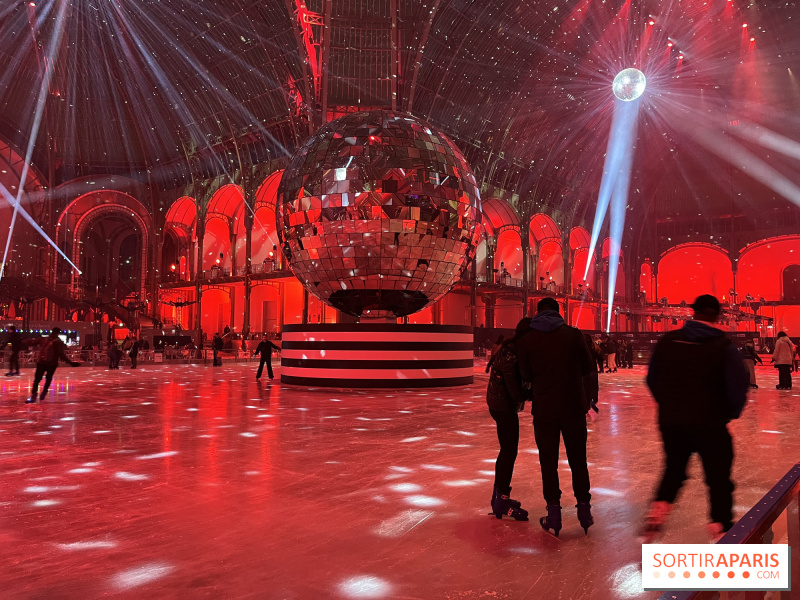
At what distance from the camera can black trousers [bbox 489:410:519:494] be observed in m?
3.52

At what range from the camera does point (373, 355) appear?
40.0 feet

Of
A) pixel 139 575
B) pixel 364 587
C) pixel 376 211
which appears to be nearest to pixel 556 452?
pixel 364 587

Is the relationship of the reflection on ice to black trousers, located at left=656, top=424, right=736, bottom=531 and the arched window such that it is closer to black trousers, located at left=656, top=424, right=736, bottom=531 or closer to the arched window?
black trousers, located at left=656, top=424, right=736, bottom=531

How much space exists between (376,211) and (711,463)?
8.29 meters

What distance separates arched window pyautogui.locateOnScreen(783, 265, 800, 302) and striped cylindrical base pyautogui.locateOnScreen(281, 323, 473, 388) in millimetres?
38095

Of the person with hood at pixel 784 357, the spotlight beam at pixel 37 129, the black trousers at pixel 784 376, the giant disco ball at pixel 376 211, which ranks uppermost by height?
the spotlight beam at pixel 37 129

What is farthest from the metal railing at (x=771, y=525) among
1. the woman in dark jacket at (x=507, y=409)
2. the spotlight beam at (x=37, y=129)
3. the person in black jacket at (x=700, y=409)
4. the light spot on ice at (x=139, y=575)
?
the spotlight beam at (x=37, y=129)

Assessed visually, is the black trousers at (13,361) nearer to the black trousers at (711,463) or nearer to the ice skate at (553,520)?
the ice skate at (553,520)

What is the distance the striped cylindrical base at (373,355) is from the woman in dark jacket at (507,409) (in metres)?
8.61

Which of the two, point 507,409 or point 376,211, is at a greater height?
point 376,211

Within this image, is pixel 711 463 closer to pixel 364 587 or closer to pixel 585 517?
pixel 585 517

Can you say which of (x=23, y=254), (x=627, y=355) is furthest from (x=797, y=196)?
(x=23, y=254)

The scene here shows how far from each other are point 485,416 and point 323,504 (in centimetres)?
463

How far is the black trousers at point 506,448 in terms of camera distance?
11.5 ft
